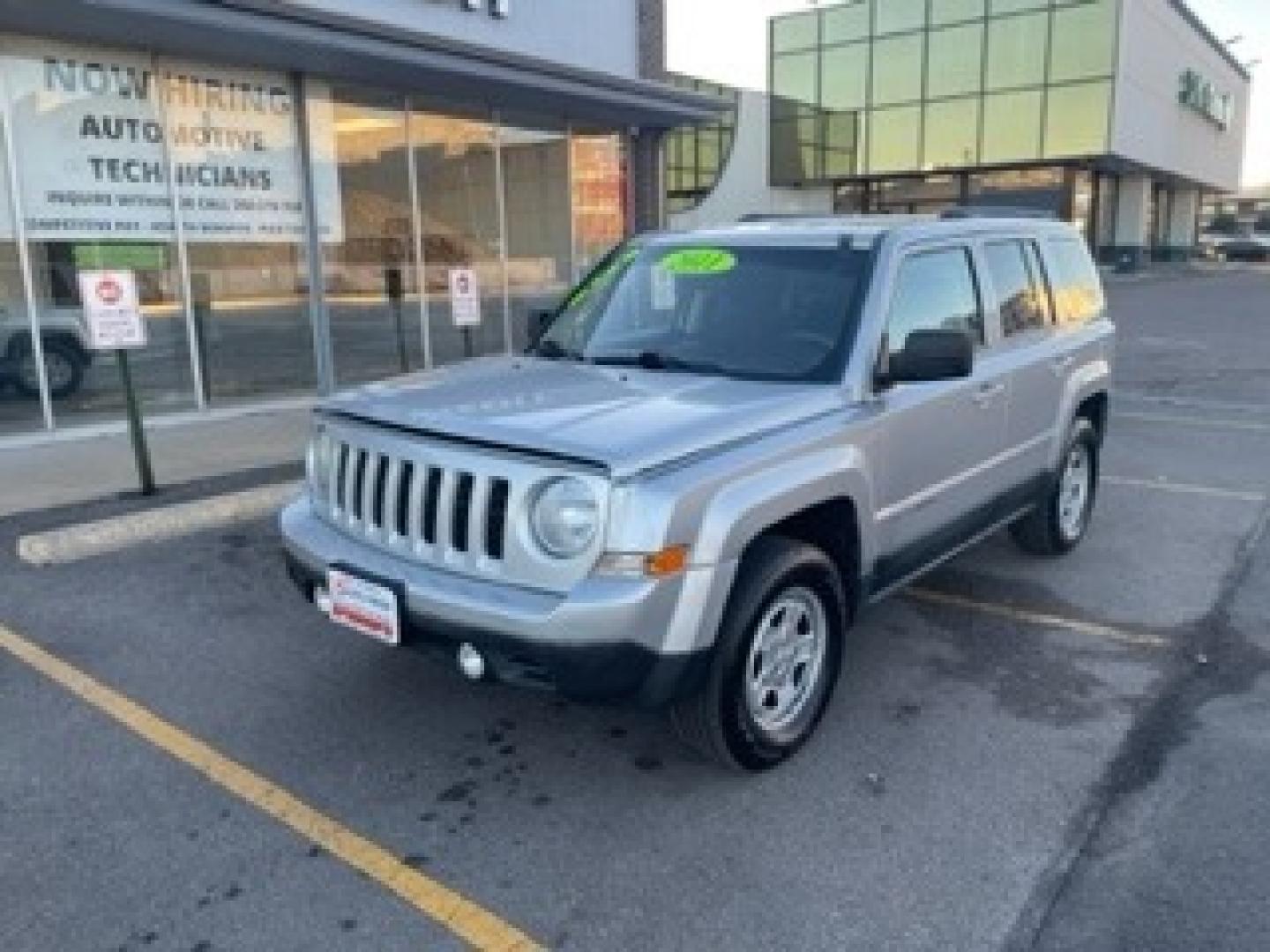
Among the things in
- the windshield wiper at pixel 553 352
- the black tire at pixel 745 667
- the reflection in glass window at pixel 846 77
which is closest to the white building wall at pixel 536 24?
the windshield wiper at pixel 553 352

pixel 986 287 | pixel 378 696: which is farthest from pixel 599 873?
pixel 986 287

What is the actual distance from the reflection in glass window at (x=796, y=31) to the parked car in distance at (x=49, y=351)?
3833cm

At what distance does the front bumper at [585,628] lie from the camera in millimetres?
2992

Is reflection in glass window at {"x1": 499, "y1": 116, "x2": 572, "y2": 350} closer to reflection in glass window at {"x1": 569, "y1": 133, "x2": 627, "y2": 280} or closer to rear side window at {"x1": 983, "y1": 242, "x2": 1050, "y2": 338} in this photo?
reflection in glass window at {"x1": 569, "y1": 133, "x2": 627, "y2": 280}

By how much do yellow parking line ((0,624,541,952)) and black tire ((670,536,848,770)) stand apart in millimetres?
900

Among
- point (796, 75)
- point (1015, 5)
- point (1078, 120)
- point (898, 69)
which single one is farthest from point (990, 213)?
point (796, 75)

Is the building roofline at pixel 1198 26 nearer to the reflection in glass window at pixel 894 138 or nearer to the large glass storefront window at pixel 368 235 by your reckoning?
the reflection in glass window at pixel 894 138

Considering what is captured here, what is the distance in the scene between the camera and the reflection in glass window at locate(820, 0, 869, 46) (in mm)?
40469

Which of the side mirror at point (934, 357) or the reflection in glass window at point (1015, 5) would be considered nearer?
the side mirror at point (934, 357)

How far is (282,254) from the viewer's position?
429 inches

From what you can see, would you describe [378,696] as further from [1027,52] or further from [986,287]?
[1027,52]

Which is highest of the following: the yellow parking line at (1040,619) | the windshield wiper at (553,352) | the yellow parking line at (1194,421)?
the windshield wiper at (553,352)

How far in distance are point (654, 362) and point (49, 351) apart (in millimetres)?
7331

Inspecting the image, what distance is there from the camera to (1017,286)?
5.18 metres
